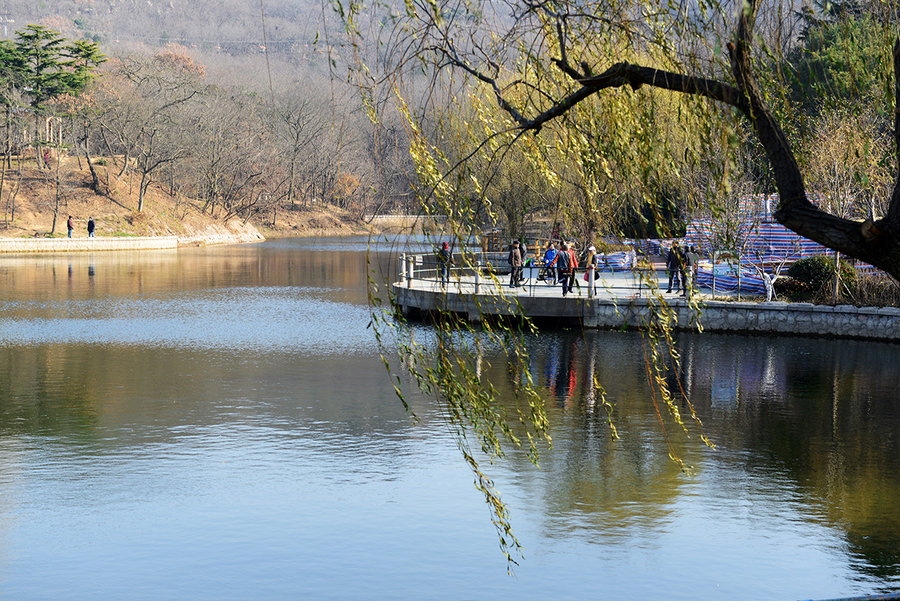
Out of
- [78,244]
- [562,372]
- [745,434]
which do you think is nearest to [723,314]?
[562,372]

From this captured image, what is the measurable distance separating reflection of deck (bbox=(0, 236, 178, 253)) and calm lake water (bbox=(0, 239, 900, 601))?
41456 mm

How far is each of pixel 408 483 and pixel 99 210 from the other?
70.2 m

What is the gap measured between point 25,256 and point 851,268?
48.7 meters

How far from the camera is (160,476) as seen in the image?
1409cm

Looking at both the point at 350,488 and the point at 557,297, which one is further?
the point at 557,297

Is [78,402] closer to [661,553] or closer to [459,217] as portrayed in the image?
[661,553]

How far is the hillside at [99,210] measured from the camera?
72.2 m

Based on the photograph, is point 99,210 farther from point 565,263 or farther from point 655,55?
point 655,55

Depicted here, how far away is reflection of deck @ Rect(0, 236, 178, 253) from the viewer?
63094 mm

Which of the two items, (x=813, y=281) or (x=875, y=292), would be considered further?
(x=813, y=281)

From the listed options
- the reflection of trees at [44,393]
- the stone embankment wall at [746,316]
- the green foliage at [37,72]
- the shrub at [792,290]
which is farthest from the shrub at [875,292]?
the green foliage at [37,72]

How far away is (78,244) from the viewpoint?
6719 centimetres

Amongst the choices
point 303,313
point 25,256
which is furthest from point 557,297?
point 25,256

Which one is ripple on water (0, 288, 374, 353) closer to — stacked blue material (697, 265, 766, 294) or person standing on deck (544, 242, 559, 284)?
person standing on deck (544, 242, 559, 284)
